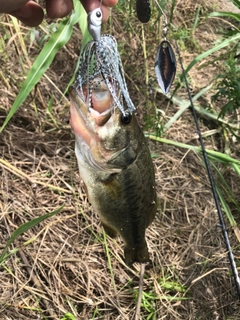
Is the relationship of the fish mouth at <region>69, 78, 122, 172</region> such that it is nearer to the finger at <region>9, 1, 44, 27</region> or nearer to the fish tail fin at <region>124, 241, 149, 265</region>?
the fish tail fin at <region>124, 241, 149, 265</region>

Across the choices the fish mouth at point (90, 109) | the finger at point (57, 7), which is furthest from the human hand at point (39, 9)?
the fish mouth at point (90, 109)

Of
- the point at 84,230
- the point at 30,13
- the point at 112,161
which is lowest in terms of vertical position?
the point at 84,230

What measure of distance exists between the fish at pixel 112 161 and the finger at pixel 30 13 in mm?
813

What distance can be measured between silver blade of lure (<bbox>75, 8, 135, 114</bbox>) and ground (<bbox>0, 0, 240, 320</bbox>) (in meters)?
1.51

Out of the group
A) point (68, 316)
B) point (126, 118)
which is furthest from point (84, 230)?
point (126, 118)

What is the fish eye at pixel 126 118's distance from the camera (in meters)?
1.41

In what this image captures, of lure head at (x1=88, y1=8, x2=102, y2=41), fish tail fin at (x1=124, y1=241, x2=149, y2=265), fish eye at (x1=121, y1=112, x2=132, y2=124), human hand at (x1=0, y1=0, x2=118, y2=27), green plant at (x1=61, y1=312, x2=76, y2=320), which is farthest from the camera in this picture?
green plant at (x1=61, y1=312, x2=76, y2=320)

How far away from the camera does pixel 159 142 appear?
10.8 feet

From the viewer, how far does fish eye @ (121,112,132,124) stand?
55.3 inches

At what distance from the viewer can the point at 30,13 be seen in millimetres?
1953

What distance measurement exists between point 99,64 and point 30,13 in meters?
0.82

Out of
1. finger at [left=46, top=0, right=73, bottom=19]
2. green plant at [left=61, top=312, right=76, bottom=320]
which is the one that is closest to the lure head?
finger at [left=46, top=0, right=73, bottom=19]

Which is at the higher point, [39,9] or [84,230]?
[39,9]

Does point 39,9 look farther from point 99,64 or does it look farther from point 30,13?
point 99,64
